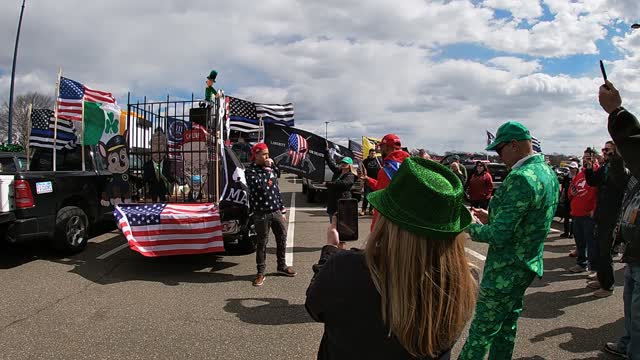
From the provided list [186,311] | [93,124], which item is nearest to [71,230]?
[93,124]

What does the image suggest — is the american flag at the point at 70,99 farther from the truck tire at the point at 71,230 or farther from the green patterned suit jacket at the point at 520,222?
the green patterned suit jacket at the point at 520,222

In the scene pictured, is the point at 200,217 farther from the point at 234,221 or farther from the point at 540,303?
the point at 540,303

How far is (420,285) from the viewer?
49.9 inches

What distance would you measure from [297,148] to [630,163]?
22.0ft

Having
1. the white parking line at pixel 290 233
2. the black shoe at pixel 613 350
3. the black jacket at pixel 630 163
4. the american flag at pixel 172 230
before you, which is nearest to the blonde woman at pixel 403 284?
the black jacket at pixel 630 163

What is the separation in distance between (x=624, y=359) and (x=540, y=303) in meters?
1.36

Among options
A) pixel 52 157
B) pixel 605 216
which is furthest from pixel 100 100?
pixel 605 216

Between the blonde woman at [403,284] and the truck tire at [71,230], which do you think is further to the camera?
the truck tire at [71,230]

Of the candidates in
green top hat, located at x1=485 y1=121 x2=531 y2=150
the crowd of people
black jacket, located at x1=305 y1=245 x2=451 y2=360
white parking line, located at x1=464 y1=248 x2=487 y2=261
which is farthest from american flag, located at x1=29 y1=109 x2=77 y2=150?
black jacket, located at x1=305 y1=245 x2=451 y2=360

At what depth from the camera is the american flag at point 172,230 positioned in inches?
241

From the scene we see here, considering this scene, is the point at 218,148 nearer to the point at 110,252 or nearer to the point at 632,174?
the point at 110,252

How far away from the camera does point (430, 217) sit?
130cm

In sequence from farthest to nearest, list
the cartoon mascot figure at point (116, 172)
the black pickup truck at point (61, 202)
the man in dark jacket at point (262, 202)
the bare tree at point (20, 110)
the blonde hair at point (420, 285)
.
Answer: the bare tree at point (20, 110), the cartoon mascot figure at point (116, 172), the black pickup truck at point (61, 202), the man in dark jacket at point (262, 202), the blonde hair at point (420, 285)

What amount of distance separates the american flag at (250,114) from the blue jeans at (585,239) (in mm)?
6639
